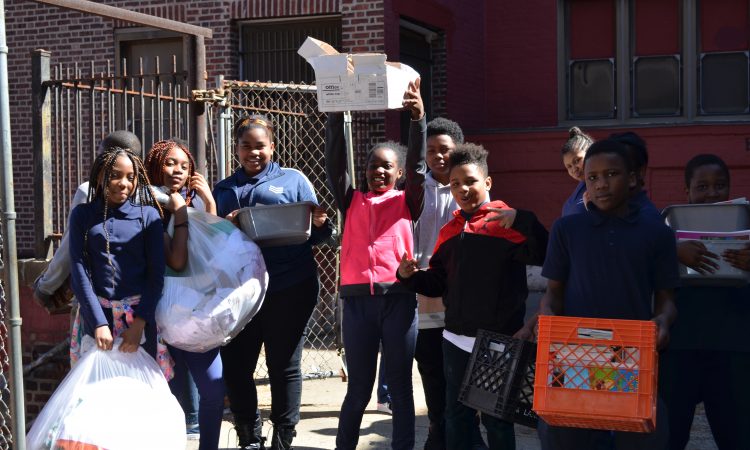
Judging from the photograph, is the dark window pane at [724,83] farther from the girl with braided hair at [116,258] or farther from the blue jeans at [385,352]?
the girl with braided hair at [116,258]

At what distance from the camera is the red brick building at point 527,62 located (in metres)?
10.8

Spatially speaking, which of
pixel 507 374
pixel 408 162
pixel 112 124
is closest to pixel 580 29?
pixel 112 124

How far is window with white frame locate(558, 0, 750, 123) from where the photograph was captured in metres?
11.2

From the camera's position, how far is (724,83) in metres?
11.3

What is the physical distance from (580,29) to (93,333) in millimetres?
8813

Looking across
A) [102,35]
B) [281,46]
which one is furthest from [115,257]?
[102,35]

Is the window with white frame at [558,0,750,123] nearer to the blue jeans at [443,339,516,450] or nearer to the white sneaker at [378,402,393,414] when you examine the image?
the white sneaker at [378,402,393,414]

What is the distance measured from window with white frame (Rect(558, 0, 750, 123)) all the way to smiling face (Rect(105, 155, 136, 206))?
26.7 ft

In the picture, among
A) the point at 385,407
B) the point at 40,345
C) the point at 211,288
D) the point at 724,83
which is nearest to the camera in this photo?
the point at 211,288

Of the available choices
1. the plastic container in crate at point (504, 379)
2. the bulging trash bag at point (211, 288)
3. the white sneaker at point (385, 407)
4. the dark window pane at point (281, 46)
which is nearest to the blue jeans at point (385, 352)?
the bulging trash bag at point (211, 288)

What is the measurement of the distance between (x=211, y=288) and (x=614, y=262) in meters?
1.95

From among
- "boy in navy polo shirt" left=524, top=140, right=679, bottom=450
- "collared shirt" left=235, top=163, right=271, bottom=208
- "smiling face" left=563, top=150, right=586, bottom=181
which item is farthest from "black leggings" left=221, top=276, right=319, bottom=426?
"boy in navy polo shirt" left=524, top=140, right=679, bottom=450

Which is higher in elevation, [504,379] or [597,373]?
[597,373]

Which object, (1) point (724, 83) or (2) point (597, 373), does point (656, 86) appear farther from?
(2) point (597, 373)
